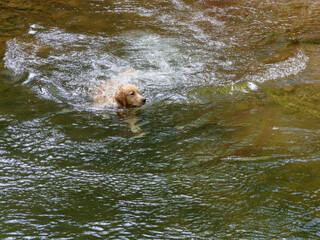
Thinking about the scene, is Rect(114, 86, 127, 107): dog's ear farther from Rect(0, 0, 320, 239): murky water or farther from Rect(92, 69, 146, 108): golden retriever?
Rect(0, 0, 320, 239): murky water

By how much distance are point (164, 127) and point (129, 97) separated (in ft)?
4.70

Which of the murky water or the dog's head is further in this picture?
the dog's head

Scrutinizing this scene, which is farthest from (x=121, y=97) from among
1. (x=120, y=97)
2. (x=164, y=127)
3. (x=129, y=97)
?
(x=164, y=127)

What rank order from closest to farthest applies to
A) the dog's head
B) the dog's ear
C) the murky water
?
the murky water, the dog's head, the dog's ear

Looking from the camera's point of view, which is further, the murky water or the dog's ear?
the dog's ear

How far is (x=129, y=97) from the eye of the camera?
22.0 feet

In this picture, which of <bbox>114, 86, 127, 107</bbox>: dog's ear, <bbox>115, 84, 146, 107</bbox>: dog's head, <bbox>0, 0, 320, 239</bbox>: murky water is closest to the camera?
<bbox>0, 0, 320, 239</bbox>: murky water

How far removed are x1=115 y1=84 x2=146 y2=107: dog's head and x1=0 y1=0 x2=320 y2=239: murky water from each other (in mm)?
201

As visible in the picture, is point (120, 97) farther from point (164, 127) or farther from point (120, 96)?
point (164, 127)

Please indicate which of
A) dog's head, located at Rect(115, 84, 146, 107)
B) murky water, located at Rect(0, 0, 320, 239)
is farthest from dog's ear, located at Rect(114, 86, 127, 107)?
murky water, located at Rect(0, 0, 320, 239)

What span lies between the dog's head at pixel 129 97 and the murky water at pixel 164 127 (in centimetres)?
20

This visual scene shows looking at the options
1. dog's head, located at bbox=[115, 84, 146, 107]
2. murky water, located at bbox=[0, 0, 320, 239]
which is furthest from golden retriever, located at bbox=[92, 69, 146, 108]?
murky water, located at bbox=[0, 0, 320, 239]

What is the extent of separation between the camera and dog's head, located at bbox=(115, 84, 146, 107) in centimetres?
665

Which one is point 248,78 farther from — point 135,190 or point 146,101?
point 135,190
